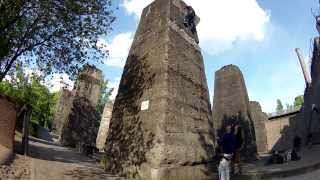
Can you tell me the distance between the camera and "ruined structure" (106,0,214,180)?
28.3 feet

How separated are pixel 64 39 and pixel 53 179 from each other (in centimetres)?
693

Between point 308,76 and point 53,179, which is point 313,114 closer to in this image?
point 308,76

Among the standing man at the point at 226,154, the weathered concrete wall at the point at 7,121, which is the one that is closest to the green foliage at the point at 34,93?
the weathered concrete wall at the point at 7,121

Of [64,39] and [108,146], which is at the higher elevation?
[64,39]

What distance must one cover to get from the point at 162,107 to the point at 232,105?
34.8 feet

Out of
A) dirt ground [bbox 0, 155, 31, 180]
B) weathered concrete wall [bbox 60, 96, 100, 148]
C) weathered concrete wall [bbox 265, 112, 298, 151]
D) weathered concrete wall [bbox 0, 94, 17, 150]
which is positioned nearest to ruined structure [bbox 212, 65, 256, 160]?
weathered concrete wall [bbox 60, 96, 100, 148]

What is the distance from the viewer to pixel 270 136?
34125mm

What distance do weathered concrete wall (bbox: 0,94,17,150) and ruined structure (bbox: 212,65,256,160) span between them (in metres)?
11.5

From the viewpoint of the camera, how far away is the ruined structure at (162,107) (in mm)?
8633

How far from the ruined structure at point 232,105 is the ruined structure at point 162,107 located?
25.3 ft

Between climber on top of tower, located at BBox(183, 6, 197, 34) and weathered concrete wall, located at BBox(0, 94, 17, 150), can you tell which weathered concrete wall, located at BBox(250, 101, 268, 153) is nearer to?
climber on top of tower, located at BBox(183, 6, 197, 34)

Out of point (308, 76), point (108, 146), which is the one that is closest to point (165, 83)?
point (108, 146)

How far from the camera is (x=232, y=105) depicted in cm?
1866

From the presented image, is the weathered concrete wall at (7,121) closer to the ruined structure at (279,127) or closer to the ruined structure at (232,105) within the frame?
the ruined structure at (232,105)
